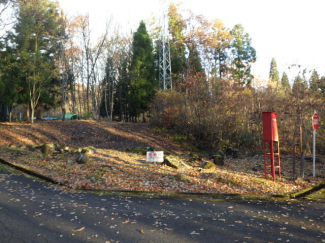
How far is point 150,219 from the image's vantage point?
19.0 ft

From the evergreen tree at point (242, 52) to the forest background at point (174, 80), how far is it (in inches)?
5.2

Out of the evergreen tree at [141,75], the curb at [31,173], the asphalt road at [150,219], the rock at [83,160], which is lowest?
the asphalt road at [150,219]

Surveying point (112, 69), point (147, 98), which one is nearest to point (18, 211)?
point (147, 98)

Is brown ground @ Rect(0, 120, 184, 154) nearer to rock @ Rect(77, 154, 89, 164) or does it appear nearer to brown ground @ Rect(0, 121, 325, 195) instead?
brown ground @ Rect(0, 121, 325, 195)

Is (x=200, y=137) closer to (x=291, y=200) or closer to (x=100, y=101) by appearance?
(x=291, y=200)

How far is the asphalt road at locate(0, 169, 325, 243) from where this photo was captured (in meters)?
4.84

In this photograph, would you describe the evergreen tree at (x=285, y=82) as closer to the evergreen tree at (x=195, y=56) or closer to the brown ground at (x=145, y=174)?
the brown ground at (x=145, y=174)

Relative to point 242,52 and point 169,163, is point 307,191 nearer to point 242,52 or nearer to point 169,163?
point 169,163

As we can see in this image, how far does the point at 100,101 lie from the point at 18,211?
1216 inches

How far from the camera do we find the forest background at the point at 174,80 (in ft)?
54.4

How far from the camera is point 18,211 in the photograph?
20.1ft

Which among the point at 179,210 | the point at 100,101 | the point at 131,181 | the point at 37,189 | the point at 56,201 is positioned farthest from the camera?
the point at 100,101

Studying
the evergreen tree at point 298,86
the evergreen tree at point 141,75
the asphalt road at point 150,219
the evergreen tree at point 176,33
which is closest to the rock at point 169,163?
the asphalt road at point 150,219

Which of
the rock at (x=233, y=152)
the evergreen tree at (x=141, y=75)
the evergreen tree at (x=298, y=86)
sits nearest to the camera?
the evergreen tree at (x=298, y=86)
